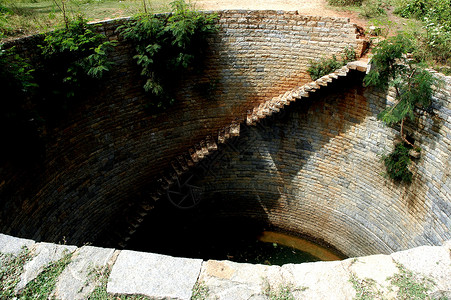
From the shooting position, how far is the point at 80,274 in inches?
137

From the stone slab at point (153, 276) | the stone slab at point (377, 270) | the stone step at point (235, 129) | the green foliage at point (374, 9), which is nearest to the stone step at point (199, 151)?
the stone step at point (235, 129)

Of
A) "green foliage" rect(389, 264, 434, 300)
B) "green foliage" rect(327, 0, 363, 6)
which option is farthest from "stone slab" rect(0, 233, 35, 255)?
"green foliage" rect(327, 0, 363, 6)

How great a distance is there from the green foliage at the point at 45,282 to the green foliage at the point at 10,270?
0.14 metres

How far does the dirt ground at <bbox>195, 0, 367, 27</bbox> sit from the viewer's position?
27.2ft

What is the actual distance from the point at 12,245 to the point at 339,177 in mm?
7018

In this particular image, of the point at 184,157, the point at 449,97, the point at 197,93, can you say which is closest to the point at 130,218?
the point at 184,157

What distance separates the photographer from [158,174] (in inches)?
339

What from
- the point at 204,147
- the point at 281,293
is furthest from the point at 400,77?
the point at 281,293

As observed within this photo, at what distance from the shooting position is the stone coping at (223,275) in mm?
3332

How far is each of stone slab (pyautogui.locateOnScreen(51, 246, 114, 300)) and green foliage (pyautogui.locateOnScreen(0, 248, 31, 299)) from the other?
1.45ft

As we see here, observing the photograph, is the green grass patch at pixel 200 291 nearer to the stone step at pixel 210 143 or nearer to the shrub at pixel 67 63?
the shrub at pixel 67 63

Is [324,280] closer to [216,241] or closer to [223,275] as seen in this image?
[223,275]

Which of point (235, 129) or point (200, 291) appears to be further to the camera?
point (235, 129)

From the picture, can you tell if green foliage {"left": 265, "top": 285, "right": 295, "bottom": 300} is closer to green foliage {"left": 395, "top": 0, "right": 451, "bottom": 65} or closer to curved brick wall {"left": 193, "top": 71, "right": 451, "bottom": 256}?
curved brick wall {"left": 193, "top": 71, "right": 451, "bottom": 256}
